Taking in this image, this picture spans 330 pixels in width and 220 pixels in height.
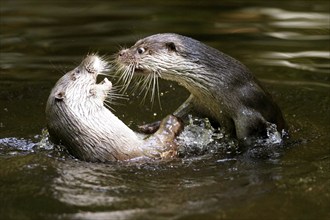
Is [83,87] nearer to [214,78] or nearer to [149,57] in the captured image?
[149,57]

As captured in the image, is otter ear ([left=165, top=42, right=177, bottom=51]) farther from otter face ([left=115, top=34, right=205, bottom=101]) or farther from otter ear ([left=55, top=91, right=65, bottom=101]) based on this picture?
otter ear ([left=55, top=91, right=65, bottom=101])

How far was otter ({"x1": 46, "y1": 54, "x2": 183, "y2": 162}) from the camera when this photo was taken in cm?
404

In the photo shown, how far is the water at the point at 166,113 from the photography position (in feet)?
11.2

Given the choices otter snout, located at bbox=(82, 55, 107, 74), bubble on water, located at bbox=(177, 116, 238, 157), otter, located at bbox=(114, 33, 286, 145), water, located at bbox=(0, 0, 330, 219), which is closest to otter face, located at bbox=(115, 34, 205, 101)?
otter, located at bbox=(114, 33, 286, 145)

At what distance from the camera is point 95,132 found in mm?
4055

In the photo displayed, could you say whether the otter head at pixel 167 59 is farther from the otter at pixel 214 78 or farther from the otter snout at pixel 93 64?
the otter snout at pixel 93 64

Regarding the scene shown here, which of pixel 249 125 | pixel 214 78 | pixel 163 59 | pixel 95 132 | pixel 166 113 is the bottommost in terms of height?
pixel 166 113

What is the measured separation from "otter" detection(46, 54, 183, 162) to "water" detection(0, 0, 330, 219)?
0.08 meters

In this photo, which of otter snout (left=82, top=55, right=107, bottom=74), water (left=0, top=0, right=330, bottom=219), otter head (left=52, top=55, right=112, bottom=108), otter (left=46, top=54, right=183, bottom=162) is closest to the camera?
water (left=0, top=0, right=330, bottom=219)

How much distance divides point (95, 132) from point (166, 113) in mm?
1197

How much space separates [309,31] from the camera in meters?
7.18

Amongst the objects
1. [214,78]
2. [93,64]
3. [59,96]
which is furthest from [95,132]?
[214,78]

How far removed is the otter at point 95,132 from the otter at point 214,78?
30 centimetres

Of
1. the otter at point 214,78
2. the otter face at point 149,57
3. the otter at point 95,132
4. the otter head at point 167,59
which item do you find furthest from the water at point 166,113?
the otter face at point 149,57
